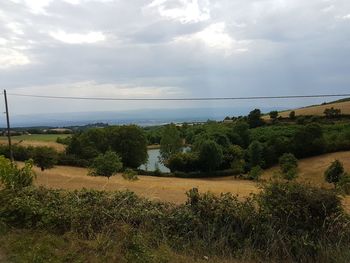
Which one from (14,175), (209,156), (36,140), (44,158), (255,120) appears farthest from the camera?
(255,120)

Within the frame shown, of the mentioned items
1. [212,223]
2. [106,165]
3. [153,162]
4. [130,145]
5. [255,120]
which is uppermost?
[212,223]

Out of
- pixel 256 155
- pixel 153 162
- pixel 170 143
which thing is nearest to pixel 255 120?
pixel 170 143

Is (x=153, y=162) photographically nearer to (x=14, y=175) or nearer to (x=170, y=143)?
(x=170, y=143)

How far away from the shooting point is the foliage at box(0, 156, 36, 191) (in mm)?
9680

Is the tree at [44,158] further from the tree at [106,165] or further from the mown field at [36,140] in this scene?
the mown field at [36,140]

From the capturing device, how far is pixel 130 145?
72.2m

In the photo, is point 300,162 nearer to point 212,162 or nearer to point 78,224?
point 212,162

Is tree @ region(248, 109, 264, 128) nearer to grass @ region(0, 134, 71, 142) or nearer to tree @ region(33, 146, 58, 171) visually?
grass @ region(0, 134, 71, 142)

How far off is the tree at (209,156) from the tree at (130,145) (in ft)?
33.6

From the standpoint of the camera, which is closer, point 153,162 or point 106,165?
point 106,165

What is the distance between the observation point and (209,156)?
2741 inches

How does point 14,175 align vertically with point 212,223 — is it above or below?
above

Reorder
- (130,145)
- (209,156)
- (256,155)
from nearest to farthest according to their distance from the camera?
Result: (256,155) < (209,156) < (130,145)

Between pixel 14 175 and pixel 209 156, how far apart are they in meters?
60.5
